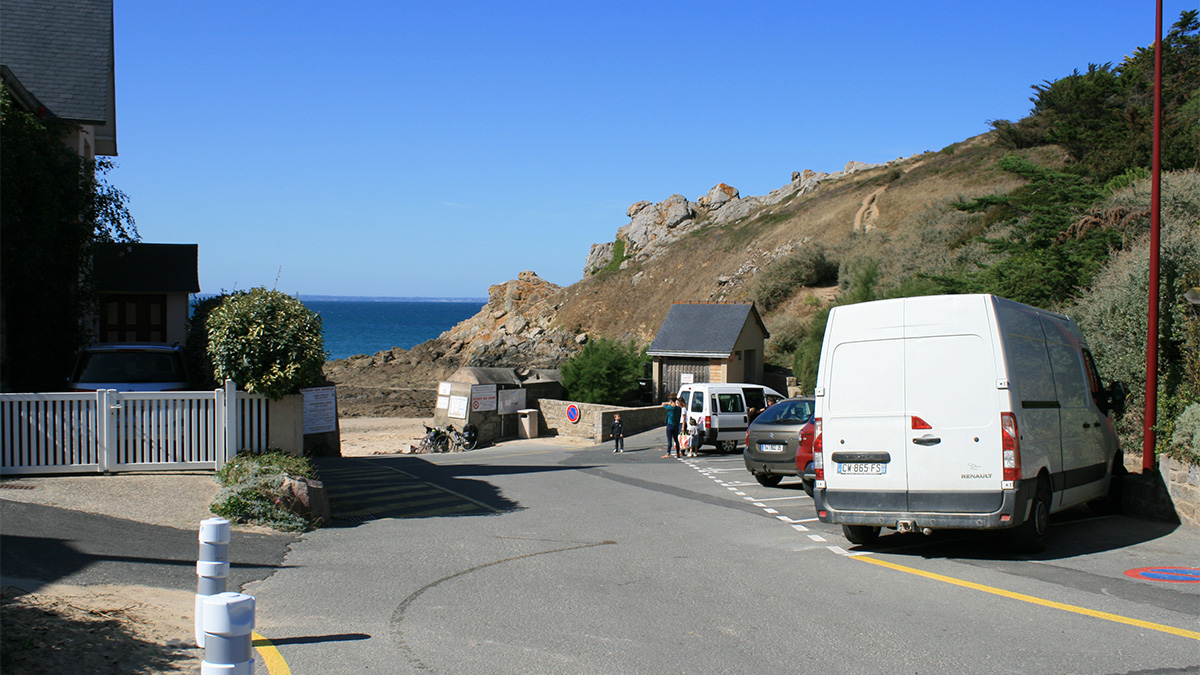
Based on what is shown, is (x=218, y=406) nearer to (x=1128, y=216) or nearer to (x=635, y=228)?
(x=1128, y=216)

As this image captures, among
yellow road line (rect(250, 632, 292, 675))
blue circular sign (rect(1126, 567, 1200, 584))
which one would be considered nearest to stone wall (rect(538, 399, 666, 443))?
blue circular sign (rect(1126, 567, 1200, 584))

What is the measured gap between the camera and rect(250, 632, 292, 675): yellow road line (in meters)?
5.26

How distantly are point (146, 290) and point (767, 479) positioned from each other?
1407cm

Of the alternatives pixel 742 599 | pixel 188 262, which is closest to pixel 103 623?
pixel 742 599

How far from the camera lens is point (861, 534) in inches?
376

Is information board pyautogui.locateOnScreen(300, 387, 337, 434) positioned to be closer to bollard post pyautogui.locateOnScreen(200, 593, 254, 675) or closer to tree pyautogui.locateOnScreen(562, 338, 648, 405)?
tree pyautogui.locateOnScreen(562, 338, 648, 405)

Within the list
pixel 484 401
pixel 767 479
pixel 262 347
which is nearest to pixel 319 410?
pixel 484 401

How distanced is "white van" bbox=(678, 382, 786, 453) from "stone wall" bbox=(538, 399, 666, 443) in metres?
5.31

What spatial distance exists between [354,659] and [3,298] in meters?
14.2

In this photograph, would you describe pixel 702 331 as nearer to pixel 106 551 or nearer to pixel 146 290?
pixel 146 290

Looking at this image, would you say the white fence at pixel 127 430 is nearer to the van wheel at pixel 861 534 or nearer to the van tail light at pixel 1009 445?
the van wheel at pixel 861 534

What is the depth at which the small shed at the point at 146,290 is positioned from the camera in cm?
1936

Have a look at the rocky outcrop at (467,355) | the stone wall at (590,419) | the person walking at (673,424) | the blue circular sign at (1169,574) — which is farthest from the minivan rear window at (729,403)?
the rocky outcrop at (467,355)

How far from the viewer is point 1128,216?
739 inches
